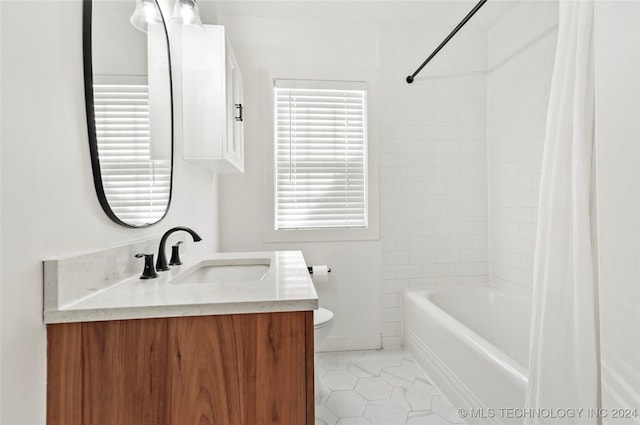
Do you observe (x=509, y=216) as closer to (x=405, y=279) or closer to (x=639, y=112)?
(x=405, y=279)

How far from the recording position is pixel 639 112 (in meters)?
0.78

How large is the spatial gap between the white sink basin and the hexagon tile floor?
0.87 metres

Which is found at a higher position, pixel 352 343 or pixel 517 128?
pixel 517 128

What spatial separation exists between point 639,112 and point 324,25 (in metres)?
2.25

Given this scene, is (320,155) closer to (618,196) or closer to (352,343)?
(352,343)

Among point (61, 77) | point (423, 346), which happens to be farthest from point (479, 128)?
point (61, 77)

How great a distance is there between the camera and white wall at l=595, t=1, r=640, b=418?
793 millimetres

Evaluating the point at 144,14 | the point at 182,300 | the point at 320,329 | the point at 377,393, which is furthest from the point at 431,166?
the point at 182,300

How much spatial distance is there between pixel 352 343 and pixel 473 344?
1.12 metres

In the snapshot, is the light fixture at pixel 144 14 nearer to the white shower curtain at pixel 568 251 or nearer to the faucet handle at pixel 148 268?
the faucet handle at pixel 148 268

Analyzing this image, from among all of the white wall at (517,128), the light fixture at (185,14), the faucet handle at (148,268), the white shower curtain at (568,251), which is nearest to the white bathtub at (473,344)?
the white wall at (517,128)

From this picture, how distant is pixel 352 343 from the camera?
2578 millimetres

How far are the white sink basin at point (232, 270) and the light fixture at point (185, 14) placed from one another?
106cm

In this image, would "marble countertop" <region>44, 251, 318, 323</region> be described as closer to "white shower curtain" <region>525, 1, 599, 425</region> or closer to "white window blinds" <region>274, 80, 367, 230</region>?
"white shower curtain" <region>525, 1, 599, 425</region>
